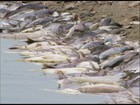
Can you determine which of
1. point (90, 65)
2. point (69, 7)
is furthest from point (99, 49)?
point (69, 7)

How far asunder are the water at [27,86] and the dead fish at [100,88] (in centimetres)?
17

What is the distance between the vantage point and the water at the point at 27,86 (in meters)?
9.53

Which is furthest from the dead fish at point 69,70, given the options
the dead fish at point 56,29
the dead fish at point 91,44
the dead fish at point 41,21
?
the dead fish at point 41,21

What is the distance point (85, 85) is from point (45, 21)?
7751mm

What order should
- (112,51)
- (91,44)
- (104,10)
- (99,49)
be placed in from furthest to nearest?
(104,10)
(91,44)
(99,49)
(112,51)

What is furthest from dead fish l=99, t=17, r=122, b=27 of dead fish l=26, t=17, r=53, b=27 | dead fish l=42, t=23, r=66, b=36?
dead fish l=26, t=17, r=53, b=27

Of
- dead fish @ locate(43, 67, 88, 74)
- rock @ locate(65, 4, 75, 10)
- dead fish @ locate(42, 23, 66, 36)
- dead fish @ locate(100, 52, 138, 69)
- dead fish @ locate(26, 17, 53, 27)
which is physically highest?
rock @ locate(65, 4, 75, 10)

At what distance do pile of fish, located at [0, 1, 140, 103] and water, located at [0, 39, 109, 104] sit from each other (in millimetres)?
204

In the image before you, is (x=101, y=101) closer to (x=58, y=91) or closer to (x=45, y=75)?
(x=58, y=91)

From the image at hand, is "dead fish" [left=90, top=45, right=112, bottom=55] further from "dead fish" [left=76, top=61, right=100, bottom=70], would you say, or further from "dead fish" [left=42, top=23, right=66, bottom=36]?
"dead fish" [left=42, top=23, right=66, bottom=36]

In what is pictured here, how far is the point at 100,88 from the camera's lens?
9.99 metres

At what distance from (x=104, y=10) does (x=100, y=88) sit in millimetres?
9504

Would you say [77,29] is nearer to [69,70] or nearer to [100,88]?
[69,70]

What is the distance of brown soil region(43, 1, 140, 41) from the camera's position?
56.5 ft
